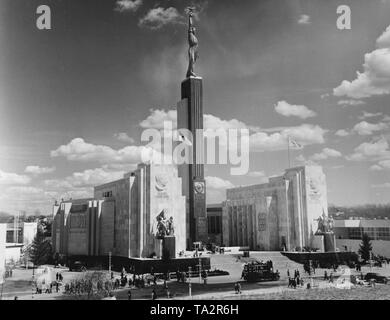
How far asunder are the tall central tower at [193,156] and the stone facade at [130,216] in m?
9.10

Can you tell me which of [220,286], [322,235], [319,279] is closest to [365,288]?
[319,279]

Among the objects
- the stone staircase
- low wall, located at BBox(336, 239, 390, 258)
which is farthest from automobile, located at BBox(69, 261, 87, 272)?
low wall, located at BBox(336, 239, 390, 258)

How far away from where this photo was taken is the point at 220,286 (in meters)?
44.4

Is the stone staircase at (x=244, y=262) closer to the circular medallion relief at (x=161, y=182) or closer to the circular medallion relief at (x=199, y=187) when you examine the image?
the circular medallion relief at (x=161, y=182)

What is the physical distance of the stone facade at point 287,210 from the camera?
7025 cm

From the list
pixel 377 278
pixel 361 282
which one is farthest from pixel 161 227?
pixel 377 278

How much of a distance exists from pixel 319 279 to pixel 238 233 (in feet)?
98.6

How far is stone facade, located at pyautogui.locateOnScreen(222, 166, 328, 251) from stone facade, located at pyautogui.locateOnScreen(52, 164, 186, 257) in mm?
17370

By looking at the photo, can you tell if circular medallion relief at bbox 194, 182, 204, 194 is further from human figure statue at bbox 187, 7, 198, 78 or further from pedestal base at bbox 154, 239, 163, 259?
human figure statue at bbox 187, 7, 198, 78

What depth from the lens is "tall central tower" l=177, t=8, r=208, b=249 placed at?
2805 inches

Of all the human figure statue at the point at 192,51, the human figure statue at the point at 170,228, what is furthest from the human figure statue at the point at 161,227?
the human figure statue at the point at 192,51

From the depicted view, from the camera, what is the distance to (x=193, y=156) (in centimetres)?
7156

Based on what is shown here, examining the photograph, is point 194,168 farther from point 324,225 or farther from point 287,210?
point 324,225

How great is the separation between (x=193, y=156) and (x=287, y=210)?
1714 centimetres
